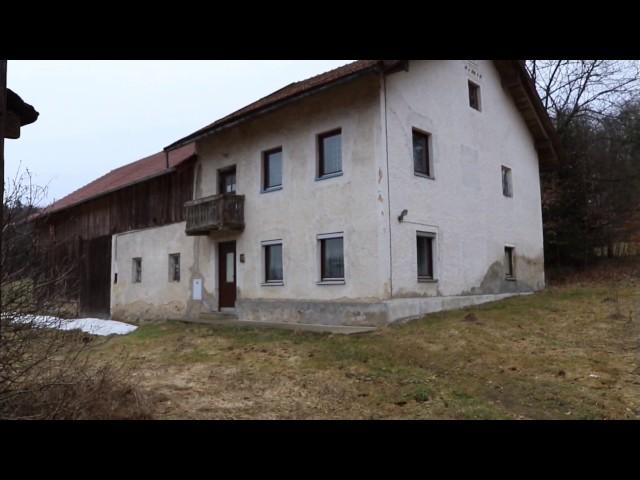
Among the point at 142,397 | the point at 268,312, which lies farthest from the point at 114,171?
the point at 142,397

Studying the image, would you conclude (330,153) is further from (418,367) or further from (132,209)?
(132,209)

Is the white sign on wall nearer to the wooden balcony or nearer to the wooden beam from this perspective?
the wooden balcony

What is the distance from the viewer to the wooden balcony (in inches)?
595

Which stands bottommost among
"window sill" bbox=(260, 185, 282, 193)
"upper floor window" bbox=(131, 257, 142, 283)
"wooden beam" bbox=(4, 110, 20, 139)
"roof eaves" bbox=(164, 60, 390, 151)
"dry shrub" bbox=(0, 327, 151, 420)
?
"dry shrub" bbox=(0, 327, 151, 420)

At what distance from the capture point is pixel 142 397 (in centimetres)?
575

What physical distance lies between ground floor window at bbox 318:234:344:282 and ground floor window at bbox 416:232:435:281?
6.65 feet

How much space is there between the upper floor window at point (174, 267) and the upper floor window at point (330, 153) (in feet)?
23.2

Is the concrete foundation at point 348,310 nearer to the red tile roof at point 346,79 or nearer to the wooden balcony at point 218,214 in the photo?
the wooden balcony at point 218,214

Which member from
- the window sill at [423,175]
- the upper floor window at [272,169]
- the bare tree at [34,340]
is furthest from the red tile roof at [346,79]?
the bare tree at [34,340]

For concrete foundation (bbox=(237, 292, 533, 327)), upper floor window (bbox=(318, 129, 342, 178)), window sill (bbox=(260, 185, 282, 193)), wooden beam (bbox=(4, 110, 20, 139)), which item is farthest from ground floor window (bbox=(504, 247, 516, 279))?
wooden beam (bbox=(4, 110, 20, 139))

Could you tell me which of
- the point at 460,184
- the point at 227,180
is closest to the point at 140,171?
the point at 227,180

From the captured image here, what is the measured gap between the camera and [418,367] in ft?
28.6
